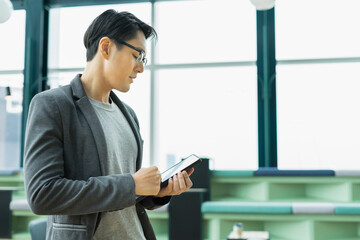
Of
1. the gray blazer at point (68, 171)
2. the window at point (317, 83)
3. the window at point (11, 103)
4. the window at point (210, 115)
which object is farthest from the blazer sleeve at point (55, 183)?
the window at point (11, 103)

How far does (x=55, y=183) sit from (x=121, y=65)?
0.37 meters

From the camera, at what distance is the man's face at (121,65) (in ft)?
3.32

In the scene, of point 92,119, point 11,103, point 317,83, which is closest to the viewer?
point 92,119

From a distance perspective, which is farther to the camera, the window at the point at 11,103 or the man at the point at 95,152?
the window at the point at 11,103

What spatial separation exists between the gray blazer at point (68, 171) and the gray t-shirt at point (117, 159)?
0.05 metres

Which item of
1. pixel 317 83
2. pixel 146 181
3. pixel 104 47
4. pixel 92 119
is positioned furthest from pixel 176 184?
pixel 317 83

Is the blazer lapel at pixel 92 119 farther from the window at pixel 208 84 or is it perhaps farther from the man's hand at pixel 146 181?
the window at pixel 208 84

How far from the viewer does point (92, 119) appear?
0.93 metres

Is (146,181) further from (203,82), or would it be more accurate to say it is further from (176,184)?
(203,82)

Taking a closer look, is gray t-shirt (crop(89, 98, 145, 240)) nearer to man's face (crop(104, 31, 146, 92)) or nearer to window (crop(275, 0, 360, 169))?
man's face (crop(104, 31, 146, 92))

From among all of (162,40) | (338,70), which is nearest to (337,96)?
(338,70)

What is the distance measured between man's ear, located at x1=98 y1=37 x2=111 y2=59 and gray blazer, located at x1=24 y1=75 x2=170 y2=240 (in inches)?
5.9

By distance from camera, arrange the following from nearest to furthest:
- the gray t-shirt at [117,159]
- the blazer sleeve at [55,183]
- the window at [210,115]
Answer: the blazer sleeve at [55,183] → the gray t-shirt at [117,159] → the window at [210,115]

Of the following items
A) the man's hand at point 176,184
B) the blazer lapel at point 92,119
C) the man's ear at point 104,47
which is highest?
the man's ear at point 104,47
